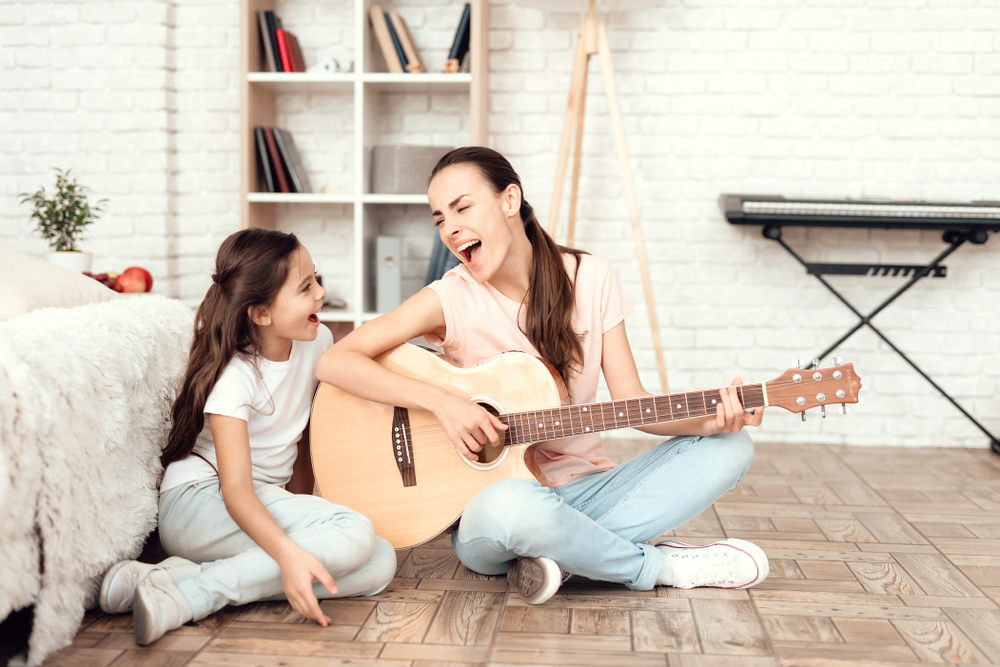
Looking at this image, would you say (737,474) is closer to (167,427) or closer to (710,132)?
(167,427)

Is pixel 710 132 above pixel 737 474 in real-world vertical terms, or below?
above

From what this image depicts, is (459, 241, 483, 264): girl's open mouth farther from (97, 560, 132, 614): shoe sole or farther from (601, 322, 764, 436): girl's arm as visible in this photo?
(97, 560, 132, 614): shoe sole

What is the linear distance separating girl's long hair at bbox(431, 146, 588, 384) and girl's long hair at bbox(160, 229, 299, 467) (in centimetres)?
37

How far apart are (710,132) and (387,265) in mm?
1231

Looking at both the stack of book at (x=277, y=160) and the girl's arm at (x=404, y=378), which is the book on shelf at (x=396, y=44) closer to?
the stack of book at (x=277, y=160)

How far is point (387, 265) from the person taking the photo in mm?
2766

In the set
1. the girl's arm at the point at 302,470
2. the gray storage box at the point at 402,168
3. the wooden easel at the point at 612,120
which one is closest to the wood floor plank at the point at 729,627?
the girl's arm at the point at 302,470

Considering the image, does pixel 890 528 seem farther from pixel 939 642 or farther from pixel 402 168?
pixel 402 168

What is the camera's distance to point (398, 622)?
134 cm

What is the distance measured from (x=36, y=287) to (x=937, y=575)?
187 centimetres

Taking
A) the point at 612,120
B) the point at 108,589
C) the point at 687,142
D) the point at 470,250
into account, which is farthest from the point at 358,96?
the point at 108,589

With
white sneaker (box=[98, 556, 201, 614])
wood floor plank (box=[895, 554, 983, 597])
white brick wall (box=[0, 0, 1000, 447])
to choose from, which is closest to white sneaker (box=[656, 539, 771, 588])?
wood floor plank (box=[895, 554, 983, 597])

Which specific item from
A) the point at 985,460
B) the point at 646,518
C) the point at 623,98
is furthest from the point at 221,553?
the point at 985,460

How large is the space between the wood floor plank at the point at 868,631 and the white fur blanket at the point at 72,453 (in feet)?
3.97
